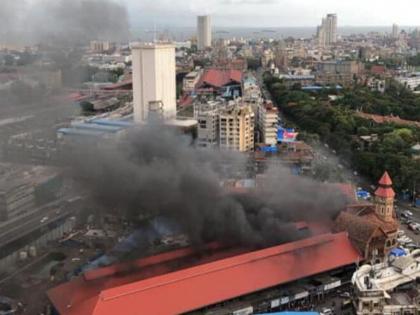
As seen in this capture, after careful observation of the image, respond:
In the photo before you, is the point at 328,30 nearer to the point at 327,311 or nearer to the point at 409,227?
the point at 409,227

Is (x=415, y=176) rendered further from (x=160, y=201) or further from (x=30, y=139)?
(x=30, y=139)

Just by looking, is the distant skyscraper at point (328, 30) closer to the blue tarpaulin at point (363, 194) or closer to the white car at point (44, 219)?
the blue tarpaulin at point (363, 194)

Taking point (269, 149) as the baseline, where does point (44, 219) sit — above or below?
below

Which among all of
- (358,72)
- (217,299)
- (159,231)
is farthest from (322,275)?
(358,72)

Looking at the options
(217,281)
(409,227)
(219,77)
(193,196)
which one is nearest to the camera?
(217,281)

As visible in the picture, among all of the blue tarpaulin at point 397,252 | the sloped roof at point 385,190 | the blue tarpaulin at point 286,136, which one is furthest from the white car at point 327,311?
the blue tarpaulin at point 286,136

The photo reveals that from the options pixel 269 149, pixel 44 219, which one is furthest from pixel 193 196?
pixel 269 149

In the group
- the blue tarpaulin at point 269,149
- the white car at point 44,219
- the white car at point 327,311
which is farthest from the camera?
the blue tarpaulin at point 269,149
